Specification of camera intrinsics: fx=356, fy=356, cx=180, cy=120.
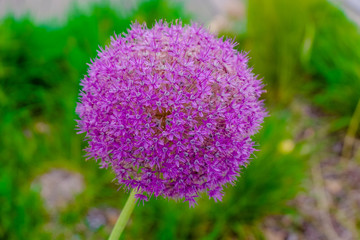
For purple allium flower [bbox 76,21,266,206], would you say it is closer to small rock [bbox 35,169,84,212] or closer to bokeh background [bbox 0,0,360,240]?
bokeh background [bbox 0,0,360,240]

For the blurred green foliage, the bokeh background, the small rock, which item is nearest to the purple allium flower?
the bokeh background

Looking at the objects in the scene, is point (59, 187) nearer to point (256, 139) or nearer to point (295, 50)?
point (256, 139)

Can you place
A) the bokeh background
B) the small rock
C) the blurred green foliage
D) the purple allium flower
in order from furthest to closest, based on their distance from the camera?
the blurred green foliage → the small rock → the bokeh background → the purple allium flower

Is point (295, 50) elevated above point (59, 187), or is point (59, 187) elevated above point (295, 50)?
point (295, 50)

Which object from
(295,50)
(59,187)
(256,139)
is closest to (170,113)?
(256,139)

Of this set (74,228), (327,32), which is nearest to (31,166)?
(74,228)

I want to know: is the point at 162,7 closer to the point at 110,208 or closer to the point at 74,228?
the point at 110,208
